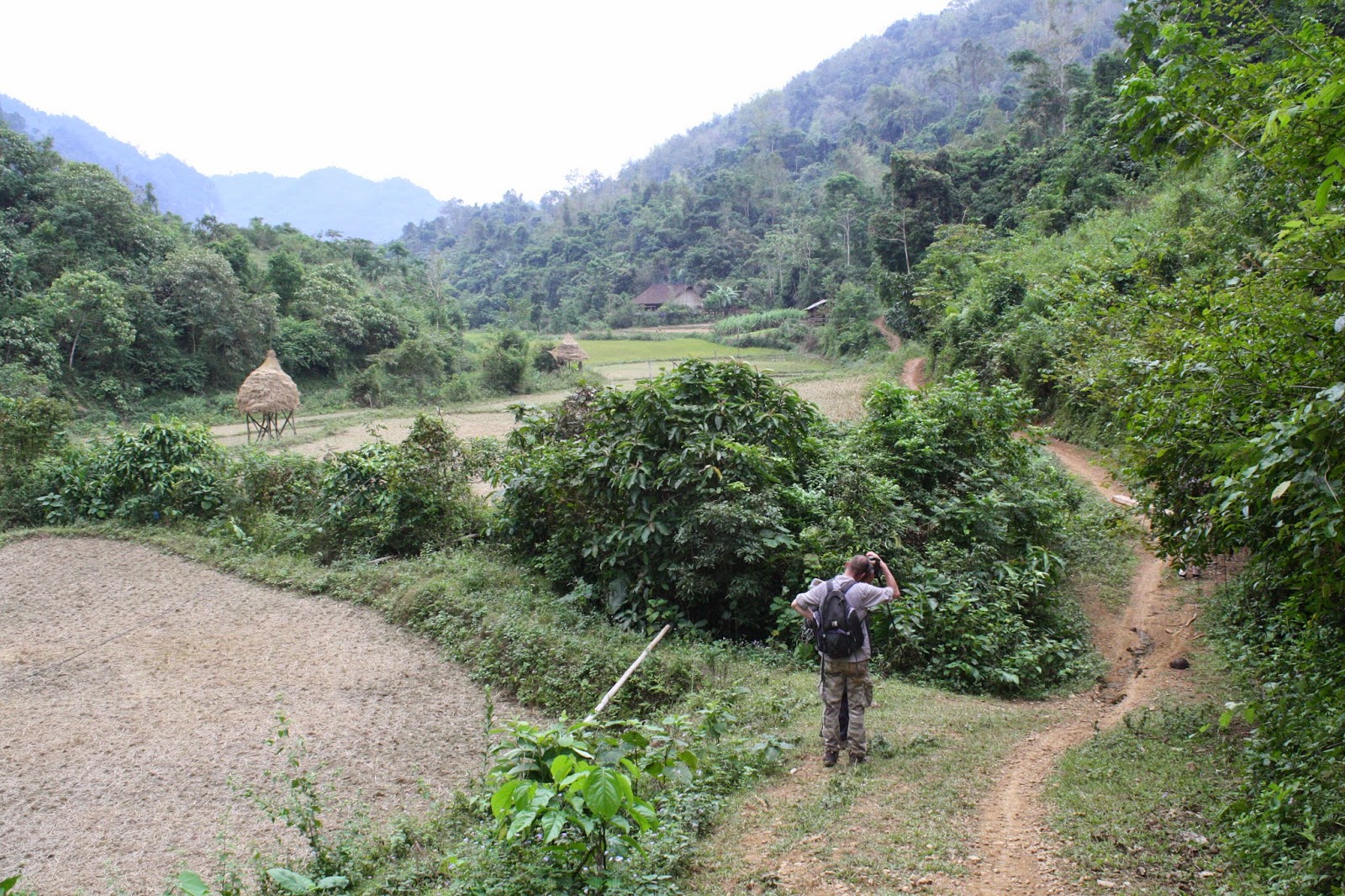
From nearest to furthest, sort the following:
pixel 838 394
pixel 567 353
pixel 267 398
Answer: pixel 267 398 < pixel 838 394 < pixel 567 353

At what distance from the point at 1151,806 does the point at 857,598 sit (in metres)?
1.74

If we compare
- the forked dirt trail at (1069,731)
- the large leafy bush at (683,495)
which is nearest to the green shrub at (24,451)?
the large leafy bush at (683,495)

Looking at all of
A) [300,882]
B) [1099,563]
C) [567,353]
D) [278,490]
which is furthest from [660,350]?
[300,882]

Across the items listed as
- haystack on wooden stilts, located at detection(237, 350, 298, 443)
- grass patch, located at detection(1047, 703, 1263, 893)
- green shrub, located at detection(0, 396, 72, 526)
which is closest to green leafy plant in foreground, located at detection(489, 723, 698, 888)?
grass patch, located at detection(1047, 703, 1263, 893)

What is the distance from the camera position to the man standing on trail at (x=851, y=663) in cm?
483

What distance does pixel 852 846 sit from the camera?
3924 mm

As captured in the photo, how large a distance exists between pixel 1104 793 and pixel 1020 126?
42297mm

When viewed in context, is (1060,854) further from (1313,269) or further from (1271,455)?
(1313,269)

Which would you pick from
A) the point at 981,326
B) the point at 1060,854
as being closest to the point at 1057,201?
the point at 981,326

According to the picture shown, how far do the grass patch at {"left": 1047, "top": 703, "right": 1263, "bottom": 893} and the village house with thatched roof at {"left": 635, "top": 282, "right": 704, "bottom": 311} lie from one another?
52.6 meters

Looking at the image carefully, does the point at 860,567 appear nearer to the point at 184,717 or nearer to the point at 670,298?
the point at 184,717

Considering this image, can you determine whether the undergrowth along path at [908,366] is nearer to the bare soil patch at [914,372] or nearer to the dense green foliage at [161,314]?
the bare soil patch at [914,372]

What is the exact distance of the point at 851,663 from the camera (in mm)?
4840

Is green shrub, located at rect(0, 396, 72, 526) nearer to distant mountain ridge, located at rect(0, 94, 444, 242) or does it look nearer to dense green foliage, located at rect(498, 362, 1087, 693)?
dense green foliage, located at rect(498, 362, 1087, 693)
